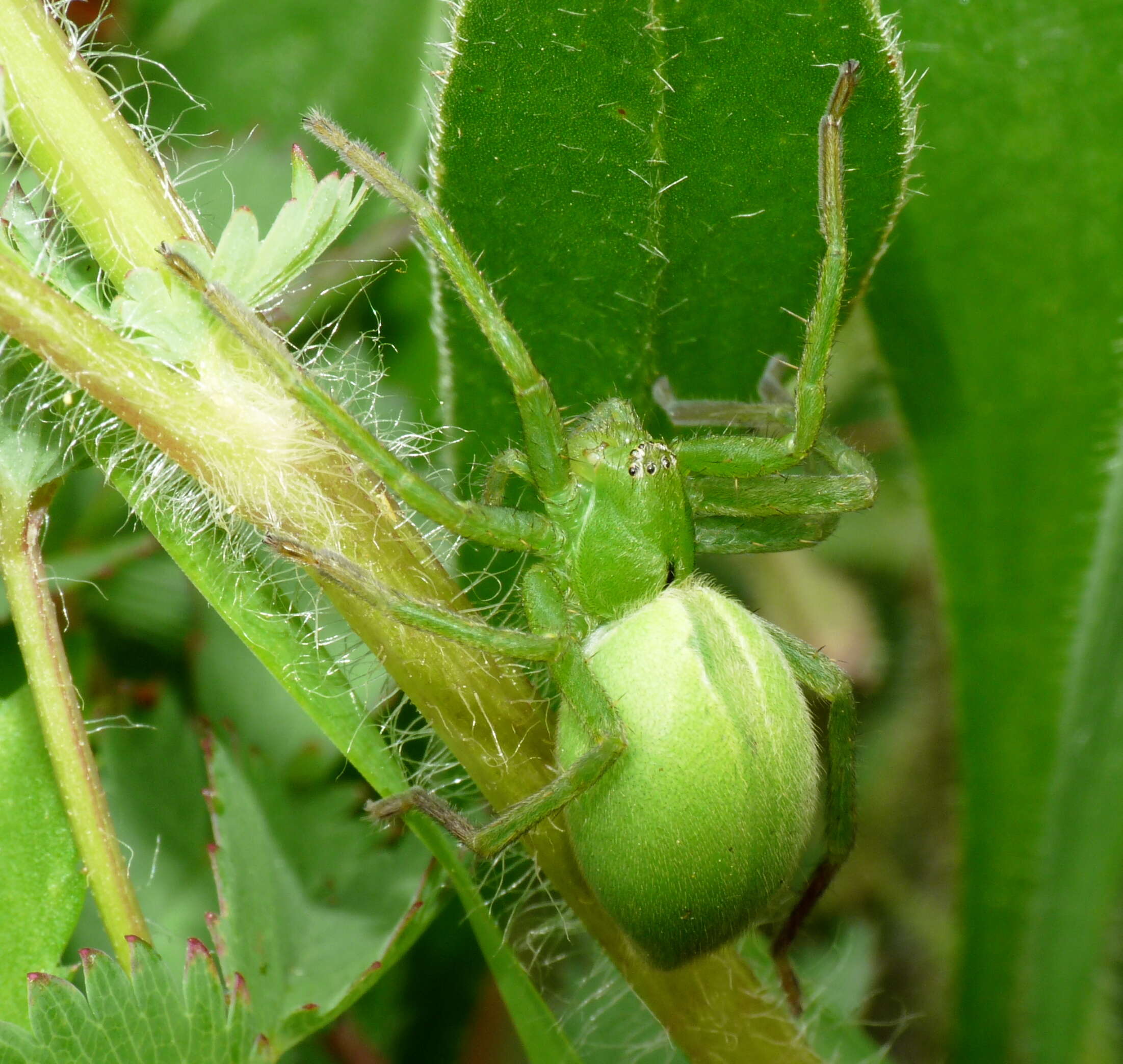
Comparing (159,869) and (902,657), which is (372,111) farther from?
(902,657)

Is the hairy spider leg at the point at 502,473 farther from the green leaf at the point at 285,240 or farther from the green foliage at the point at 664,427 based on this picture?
the green leaf at the point at 285,240

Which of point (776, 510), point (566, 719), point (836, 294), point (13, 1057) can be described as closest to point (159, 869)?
point (13, 1057)

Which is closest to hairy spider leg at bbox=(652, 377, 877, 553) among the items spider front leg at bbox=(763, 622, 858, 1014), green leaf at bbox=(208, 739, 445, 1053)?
spider front leg at bbox=(763, 622, 858, 1014)

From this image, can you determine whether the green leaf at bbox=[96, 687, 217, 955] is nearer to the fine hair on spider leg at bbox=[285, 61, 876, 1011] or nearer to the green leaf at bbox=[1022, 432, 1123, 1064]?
the fine hair on spider leg at bbox=[285, 61, 876, 1011]

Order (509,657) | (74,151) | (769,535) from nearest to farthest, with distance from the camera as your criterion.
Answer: (74,151)
(509,657)
(769,535)

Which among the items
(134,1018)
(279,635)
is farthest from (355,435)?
(134,1018)

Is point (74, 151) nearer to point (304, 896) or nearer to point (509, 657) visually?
point (509, 657)

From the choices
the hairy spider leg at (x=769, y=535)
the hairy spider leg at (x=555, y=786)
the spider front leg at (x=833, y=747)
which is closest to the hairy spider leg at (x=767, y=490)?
the hairy spider leg at (x=769, y=535)
